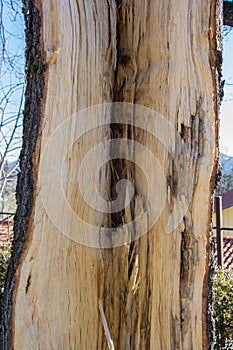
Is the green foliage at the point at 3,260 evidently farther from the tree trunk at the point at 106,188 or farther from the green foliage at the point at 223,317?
the tree trunk at the point at 106,188

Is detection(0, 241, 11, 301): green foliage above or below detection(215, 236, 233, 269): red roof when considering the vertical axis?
below

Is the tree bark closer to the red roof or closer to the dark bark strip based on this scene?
the dark bark strip

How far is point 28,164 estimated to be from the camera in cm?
88

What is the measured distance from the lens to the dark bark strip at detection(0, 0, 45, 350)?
0.87m

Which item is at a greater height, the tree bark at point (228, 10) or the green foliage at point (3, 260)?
the tree bark at point (228, 10)

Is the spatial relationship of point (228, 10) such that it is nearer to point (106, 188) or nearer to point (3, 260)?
point (106, 188)

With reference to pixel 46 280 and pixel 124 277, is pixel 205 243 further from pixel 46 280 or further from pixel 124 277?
pixel 46 280

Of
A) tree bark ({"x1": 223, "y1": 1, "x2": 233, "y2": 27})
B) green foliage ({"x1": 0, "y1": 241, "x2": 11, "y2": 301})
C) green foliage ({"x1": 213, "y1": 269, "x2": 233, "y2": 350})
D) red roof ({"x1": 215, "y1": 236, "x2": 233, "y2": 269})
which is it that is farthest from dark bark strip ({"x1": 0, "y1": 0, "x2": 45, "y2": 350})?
red roof ({"x1": 215, "y1": 236, "x2": 233, "y2": 269})

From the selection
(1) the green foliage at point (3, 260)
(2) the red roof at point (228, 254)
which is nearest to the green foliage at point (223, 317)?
(2) the red roof at point (228, 254)

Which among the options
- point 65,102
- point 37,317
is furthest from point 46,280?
point 65,102

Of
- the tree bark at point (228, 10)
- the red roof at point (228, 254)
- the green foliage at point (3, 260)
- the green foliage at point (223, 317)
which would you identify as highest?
the tree bark at point (228, 10)

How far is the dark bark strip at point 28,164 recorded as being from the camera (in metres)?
0.87

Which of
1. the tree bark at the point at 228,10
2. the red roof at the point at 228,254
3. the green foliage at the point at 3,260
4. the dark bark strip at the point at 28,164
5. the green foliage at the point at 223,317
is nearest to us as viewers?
the dark bark strip at the point at 28,164

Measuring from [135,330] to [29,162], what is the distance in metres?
0.50
